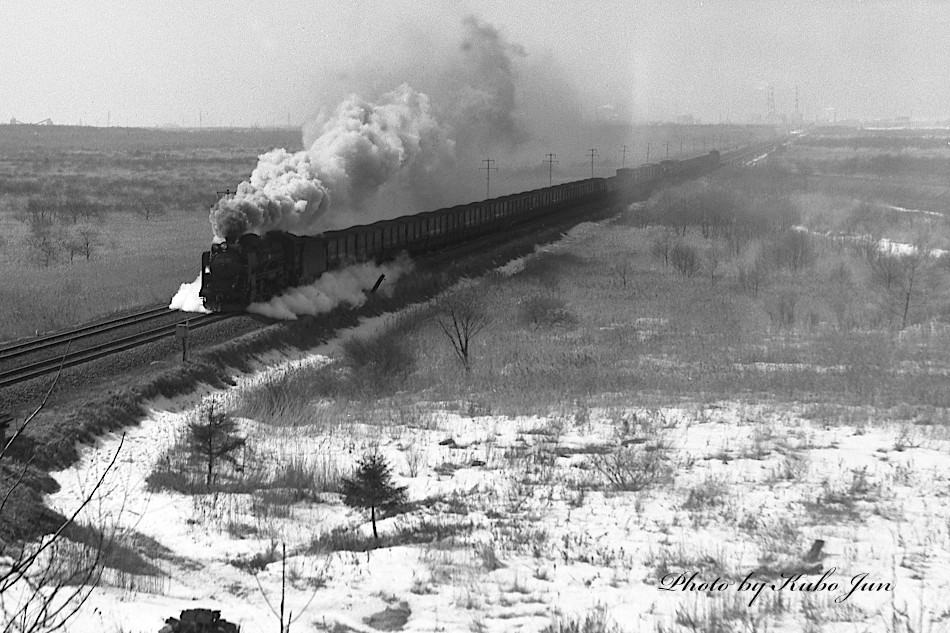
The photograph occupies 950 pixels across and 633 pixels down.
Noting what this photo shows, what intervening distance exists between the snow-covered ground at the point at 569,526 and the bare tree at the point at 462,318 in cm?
865

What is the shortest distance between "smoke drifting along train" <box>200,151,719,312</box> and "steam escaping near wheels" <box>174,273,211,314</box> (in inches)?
22.8

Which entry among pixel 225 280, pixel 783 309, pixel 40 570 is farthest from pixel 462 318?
pixel 40 570

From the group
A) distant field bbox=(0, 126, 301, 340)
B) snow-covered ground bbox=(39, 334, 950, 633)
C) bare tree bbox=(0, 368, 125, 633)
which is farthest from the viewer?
distant field bbox=(0, 126, 301, 340)

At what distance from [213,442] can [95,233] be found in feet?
140

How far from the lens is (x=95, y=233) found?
5666cm

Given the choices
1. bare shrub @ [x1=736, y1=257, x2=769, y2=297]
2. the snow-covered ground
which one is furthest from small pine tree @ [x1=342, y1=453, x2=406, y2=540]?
bare shrub @ [x1=736, y1=257, x2=769, y2=297]

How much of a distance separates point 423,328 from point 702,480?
19.1 m

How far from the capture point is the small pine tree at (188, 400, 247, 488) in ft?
57.8

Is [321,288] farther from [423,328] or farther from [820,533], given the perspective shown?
[820,533]

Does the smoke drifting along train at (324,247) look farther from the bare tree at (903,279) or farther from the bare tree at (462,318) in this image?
the bare tree at (903,279)

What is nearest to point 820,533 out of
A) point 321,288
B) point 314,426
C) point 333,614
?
point 333,614

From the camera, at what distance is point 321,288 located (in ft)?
119

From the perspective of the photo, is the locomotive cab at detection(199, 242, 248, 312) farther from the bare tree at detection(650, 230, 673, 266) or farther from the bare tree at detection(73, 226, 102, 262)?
the bare tree at detection(650, 230, 673, 266)
